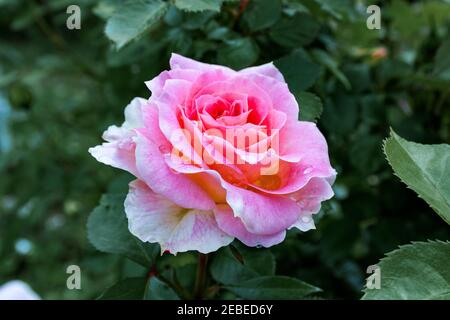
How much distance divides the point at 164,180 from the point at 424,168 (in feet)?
0.69

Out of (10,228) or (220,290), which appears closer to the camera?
(220,290)

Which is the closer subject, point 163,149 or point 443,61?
point 163,149

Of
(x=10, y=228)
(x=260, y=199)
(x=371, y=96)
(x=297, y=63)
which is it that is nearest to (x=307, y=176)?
(x=260, y=199)

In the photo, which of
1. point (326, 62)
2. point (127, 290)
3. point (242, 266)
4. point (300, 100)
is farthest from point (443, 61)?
point (127, 290)

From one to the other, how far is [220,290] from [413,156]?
0.91 ft

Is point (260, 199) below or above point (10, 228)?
above

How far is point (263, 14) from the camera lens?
681 mm

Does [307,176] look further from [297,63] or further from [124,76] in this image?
[124,76]

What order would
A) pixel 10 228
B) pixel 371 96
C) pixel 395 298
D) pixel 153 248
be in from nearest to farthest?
pixel 395 298, pixel 153 248, pixel 371 96, pixel 10 228

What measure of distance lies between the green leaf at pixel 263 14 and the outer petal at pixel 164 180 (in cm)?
27

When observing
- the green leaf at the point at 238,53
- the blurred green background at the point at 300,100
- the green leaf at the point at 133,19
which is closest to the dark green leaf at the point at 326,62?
the blurred green background at the point at 300,100

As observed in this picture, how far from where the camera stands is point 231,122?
1.59 ft

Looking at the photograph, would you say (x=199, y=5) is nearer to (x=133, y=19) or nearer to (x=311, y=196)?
(x=133, y=19)

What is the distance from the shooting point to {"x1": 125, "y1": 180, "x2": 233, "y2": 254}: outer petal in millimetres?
458
